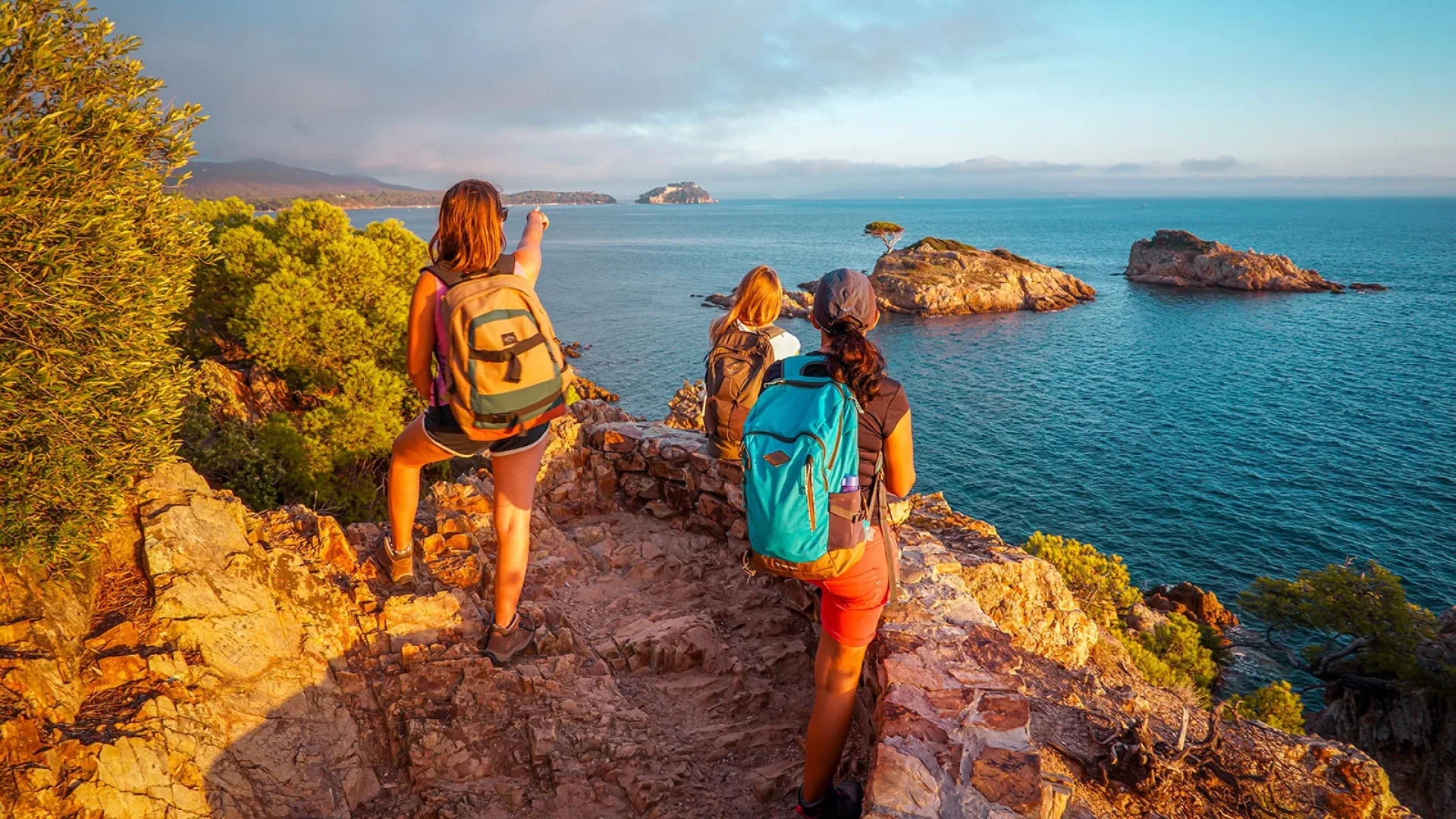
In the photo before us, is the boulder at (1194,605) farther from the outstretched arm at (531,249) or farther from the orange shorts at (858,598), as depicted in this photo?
the outstretched arm at (531,249)

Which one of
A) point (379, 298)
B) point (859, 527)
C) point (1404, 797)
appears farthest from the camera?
point (379, 298)

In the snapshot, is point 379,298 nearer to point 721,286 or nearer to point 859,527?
point 859,527

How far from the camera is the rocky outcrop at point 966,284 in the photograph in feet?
251

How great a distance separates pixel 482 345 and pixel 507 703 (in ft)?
7.87

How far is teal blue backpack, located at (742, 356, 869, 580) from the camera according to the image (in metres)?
3.30

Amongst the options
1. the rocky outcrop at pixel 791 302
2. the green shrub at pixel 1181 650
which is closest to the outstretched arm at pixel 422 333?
the green shrub at pixel 1181 650

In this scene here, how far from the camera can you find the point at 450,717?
4578 millimetres

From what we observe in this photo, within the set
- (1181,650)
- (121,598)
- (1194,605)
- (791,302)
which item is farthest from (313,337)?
(791,302)

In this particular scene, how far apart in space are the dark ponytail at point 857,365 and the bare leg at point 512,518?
204 centimetres

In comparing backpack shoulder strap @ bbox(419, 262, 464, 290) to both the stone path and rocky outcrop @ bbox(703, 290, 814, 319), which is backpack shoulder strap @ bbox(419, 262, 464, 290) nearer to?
the stone path

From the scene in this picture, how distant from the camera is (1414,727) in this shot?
19766 mm

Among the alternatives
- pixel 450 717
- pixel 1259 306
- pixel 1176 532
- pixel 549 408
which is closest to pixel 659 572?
pixel 450 717

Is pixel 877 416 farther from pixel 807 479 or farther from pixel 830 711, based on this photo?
pixel 830 711

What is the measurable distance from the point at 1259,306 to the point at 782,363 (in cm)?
9405
